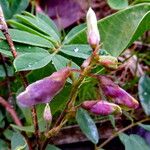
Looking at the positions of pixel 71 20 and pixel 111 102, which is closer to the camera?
pixel 111 102

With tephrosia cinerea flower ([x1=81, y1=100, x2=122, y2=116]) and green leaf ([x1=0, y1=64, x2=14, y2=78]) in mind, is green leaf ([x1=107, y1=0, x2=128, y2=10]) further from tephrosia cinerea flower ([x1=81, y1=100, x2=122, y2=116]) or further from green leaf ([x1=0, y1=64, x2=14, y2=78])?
tephrosia cinerea flower ([x1=81, y1=100, x2=122, y2=116])

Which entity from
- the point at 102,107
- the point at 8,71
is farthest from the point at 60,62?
the point at 8,71

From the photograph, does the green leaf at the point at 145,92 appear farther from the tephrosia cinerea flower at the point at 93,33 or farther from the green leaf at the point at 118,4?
the tephrosia cinerea flower at the point at 93,33

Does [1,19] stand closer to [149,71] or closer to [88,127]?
[88,127]

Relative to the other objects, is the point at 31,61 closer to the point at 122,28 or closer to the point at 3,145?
the point at 122,28

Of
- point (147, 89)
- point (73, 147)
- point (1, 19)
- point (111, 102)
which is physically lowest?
point (73, 147)

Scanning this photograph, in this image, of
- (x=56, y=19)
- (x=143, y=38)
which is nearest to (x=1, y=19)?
(x=56, y=19)

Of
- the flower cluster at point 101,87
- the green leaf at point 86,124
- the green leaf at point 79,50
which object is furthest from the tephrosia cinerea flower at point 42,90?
the green leaf at point 86,124
